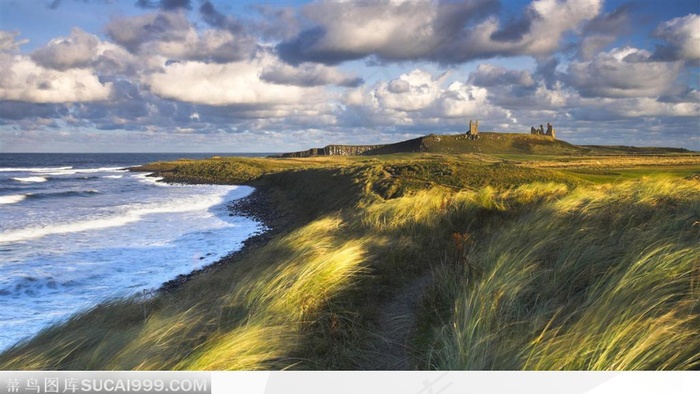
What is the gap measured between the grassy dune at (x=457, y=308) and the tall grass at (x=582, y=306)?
0.02m

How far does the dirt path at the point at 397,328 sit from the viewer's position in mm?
4023

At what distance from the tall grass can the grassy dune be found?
2 centimetres

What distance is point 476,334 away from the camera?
11.9 ft

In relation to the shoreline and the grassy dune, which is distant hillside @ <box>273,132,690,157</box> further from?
the shoreline

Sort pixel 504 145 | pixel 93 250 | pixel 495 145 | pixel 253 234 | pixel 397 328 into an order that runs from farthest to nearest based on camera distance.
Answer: pixel 495 145
pixel 504 145
pixel 253 234
pixel 93 250
pixel 397 328

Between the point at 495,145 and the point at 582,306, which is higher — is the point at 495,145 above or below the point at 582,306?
above

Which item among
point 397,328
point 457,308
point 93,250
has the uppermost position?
point 457,308

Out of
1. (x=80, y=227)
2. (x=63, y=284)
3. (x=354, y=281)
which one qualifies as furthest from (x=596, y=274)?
(x=80, y=227)

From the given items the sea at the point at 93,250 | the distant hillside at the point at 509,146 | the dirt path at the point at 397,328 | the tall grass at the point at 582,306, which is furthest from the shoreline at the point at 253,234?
the distant hillside at the point at 509,146

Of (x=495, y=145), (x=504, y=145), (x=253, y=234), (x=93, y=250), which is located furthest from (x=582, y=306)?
(x=495, y=145)

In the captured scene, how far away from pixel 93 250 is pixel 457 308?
46.7ft

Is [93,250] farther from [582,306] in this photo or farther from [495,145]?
[495,145]

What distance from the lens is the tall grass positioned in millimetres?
3168

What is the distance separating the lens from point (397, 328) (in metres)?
4.58
